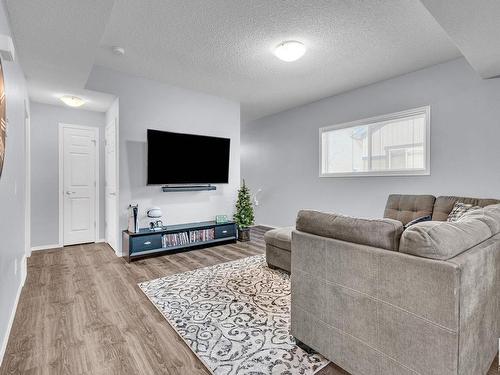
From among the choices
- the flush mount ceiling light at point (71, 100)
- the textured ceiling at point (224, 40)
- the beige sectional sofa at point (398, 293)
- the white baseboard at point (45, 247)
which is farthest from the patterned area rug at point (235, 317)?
the flush mount ceiling light at point (71, 100)

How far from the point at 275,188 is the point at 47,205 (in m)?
4.30

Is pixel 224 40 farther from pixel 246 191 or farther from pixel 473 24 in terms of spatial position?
pixel 246 191

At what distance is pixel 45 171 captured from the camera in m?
4.27

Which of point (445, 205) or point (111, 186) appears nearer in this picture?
point (445, 205)

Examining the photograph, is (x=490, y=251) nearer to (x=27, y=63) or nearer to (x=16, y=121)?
(x=16, y=121)

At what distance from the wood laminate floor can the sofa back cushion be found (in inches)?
67.5

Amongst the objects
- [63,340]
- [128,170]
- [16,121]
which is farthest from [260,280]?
[16,121]

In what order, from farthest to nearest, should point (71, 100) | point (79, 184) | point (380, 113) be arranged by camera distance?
point (79, 184) < point (380, 113) < point (71, 100)

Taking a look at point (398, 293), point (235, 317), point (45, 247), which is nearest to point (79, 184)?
point (45, 247)

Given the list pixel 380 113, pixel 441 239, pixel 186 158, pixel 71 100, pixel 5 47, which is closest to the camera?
pixel 441 239

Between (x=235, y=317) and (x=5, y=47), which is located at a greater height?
(x=5, y=47)

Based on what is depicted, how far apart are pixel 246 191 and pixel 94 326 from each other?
3262mm

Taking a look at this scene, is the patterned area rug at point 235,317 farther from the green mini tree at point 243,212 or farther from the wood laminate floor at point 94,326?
the green mini tree at point 243,212

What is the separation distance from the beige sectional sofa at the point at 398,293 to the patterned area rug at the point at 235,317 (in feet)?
0.66
